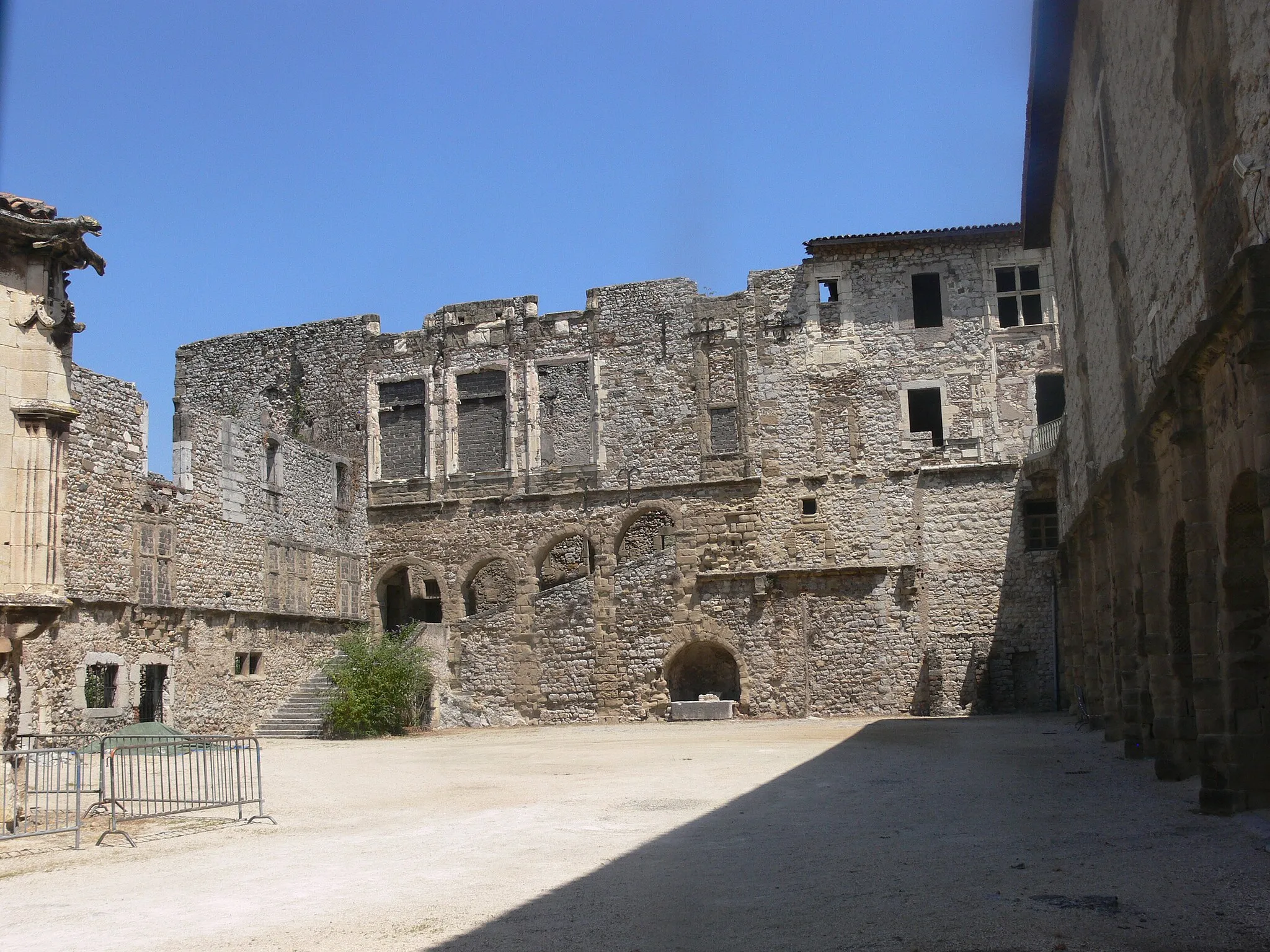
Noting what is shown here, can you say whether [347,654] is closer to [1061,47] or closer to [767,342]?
[767,342]

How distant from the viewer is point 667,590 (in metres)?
27.9

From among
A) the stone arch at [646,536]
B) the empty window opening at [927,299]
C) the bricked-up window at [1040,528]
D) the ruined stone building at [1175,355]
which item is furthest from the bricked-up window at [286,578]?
the ruined stone building at [1175,355]

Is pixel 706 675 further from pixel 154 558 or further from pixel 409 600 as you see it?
pixel 154 558

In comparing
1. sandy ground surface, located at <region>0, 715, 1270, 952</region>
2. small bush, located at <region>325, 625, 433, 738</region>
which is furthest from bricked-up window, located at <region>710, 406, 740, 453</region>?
sandy ground surface, located at <region>0, 715, 1270, 952</region>

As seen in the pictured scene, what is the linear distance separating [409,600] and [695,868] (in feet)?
79.6

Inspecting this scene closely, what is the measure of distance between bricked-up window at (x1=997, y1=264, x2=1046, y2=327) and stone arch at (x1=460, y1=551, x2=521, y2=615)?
1244cm

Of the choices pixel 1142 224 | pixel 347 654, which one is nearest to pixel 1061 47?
pixel 1142 224

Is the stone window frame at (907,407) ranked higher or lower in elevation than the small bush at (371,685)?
higher

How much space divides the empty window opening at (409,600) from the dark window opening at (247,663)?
19.0ft

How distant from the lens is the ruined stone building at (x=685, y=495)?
1035 inches

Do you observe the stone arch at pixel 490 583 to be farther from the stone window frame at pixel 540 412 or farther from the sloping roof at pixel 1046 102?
the sloping roof at pixel 1046 102

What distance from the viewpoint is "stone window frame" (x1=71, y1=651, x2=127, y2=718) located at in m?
20.0

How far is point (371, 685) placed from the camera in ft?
80.9

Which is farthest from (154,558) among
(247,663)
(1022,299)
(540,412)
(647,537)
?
(1022,299)
